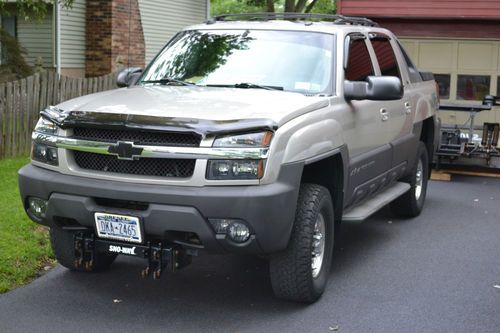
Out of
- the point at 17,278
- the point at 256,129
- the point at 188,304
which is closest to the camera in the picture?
the point at 256,129

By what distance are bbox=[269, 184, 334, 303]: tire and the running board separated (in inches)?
31.8

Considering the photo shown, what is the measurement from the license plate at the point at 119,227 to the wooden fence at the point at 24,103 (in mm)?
5941

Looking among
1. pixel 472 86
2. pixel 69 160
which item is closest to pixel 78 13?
pixel 472 86

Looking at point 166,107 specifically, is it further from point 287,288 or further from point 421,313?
point 421,313

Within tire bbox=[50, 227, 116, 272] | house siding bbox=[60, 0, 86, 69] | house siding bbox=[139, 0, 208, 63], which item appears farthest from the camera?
house siding bbox=[139, 0, 208, 63]

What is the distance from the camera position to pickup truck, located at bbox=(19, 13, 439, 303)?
186 inches

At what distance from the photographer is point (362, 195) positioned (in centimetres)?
654

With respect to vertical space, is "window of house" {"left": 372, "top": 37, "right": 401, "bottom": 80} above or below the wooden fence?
above

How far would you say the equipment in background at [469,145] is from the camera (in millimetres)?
11523

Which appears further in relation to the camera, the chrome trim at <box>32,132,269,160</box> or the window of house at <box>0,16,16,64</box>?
the window of house at <box>0,16,16,64</box>

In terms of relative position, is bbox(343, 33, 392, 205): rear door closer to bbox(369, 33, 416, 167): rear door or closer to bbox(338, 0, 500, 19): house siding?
bbox(369, 33, 416, 167): rear door

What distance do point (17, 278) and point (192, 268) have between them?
1405mm

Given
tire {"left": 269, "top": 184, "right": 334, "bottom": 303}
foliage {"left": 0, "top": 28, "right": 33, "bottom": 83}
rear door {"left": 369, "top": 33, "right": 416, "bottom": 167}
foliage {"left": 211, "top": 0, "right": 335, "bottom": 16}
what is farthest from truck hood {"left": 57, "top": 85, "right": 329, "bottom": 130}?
→ foliage {"left": 211, "top": 0, "right": 335, "bottom": 16}

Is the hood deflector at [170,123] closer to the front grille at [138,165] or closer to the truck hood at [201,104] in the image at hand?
the truck hood at [201,104]
